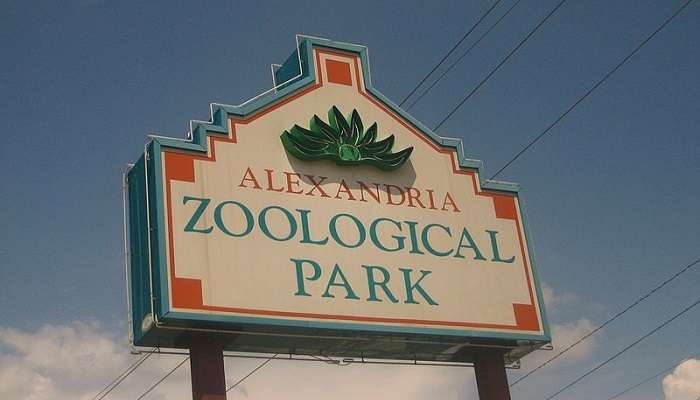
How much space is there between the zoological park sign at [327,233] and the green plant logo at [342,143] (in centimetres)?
2

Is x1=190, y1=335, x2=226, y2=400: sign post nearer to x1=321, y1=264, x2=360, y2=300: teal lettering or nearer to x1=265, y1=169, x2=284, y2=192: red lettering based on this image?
x1=321, y1=264, x2=360, y2=300: teal lettering

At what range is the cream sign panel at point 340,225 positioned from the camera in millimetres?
17281

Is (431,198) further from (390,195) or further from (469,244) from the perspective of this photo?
(469,244)

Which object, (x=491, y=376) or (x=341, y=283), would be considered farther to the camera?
(x=491, y=376)

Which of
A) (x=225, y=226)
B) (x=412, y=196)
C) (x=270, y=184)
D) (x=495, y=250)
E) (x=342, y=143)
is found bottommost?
(x=225, y=226)

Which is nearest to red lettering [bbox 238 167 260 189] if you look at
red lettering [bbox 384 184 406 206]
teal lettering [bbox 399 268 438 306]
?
red lettering [bbox 384 184 406 206]

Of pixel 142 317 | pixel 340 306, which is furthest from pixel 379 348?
pixel 142 317

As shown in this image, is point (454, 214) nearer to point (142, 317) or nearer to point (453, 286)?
point (453, 286)

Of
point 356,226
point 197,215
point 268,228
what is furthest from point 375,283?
point 197,215

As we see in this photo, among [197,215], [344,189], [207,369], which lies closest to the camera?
[207,369]

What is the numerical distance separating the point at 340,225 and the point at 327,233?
12.8 inches

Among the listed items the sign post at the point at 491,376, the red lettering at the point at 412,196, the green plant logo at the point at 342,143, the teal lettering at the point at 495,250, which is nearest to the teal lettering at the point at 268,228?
the green plant logo at the point at 342,143

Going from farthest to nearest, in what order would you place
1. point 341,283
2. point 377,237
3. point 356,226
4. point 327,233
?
point 377,237
point 356,226
point 327,233
point 341,283

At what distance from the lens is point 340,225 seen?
18.7 m
